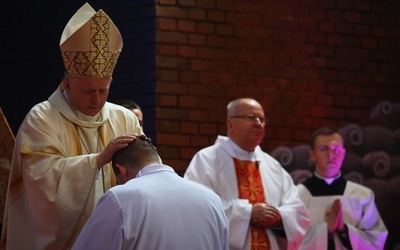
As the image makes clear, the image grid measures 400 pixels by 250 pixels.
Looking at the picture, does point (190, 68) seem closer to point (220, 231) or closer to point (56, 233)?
point (56, 233)

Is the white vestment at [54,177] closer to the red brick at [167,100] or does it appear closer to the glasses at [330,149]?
the red brick at [167,100]

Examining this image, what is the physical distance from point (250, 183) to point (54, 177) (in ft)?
9.37

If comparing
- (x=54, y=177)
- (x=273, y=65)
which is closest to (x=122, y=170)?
(x=54, y=177)

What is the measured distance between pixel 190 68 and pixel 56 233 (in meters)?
3.85

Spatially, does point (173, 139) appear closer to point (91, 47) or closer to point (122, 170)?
point (91, 47)

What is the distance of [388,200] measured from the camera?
10.4 meters

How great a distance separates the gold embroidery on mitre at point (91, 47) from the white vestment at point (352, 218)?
3.68 meters

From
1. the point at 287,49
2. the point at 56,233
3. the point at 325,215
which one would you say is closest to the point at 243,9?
the point at 287,49

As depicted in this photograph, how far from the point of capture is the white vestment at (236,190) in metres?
7.91

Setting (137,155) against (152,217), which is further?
(137,155)

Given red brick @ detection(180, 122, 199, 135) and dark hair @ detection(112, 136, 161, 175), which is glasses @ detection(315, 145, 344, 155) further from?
dark hair @ detection(112, 136, 161, 175)

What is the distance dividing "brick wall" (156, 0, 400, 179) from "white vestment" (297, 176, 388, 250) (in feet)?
2.30

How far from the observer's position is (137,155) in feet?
16.0

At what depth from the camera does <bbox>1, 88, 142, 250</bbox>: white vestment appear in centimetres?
567
